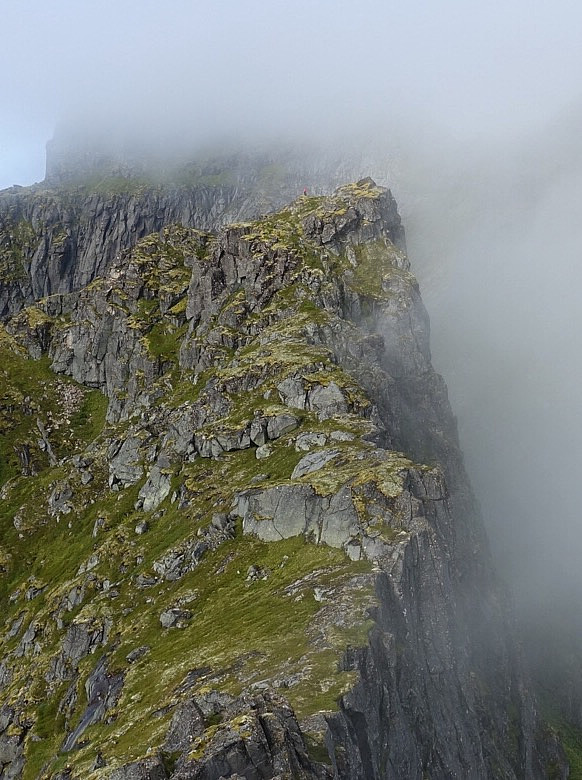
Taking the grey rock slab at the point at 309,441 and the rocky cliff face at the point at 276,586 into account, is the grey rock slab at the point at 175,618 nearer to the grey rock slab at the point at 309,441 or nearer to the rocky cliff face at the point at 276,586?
the rocky cliff face at the point at 276,586

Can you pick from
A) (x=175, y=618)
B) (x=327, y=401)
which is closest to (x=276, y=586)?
(x=175, y=618)

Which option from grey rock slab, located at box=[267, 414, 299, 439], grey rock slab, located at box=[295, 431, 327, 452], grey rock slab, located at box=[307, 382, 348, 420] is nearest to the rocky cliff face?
grey rock slab, located at box=[295, 431, 327, 452]

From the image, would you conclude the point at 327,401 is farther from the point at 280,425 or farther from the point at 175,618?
the point at 175,618

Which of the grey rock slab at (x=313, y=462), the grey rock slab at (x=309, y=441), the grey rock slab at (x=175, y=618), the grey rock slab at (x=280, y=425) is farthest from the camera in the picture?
the grey rock slab at (x=280, y=425)

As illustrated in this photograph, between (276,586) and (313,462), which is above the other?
(313,462)

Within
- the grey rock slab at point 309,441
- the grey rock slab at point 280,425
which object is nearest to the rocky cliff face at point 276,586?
the grey rock slab at point 309,441

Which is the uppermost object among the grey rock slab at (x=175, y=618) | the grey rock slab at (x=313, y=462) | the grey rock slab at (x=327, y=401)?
the grey rock slab at (x=327, y=401)

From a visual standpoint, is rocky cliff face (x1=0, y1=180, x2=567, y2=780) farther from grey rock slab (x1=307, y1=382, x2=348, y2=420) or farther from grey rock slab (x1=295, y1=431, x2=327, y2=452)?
grey rock slab (x1=307, y1=382, x2=348, y2=420)

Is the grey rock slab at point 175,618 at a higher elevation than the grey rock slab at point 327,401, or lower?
lower

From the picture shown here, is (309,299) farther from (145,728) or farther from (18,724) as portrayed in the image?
(145,728)

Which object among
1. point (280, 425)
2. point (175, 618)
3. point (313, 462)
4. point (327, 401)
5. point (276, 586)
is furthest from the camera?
point (327, 401)
